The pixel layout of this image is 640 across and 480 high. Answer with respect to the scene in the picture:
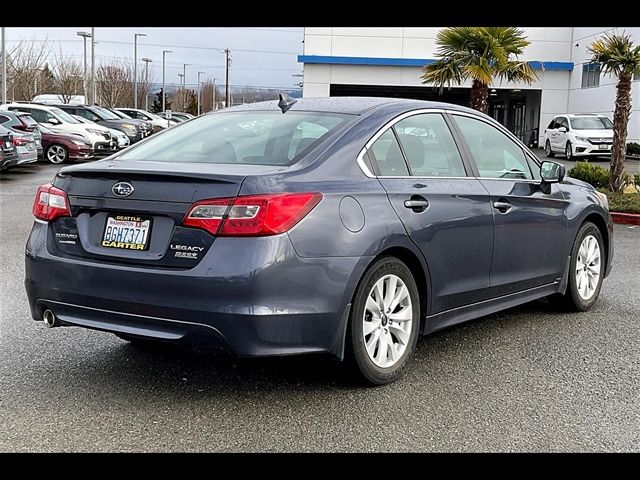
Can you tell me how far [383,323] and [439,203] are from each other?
2.81ft

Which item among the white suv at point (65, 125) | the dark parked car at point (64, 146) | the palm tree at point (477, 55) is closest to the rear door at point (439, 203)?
the palm tree at point (477, 55)

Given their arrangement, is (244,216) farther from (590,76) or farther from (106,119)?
(590,76)

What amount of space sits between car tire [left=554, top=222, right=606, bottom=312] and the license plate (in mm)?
3596

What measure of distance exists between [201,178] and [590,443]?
2.27m

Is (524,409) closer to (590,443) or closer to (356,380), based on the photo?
(590,443)

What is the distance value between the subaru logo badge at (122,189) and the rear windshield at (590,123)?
27.7 metres

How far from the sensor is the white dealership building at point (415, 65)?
3769 cm

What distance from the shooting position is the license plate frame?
4.05 metres

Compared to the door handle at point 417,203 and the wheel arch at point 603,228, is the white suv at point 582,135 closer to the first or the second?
the wheel arch at point 603,228

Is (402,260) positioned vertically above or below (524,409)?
above

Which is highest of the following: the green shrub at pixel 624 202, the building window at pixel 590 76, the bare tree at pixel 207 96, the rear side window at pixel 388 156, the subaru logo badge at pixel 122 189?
the bare tree at pixel 207 96

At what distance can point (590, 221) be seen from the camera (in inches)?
258
